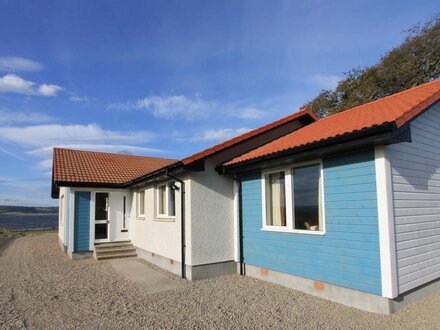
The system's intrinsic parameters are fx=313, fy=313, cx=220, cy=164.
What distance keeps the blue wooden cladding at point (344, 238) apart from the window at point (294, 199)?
0.22 m

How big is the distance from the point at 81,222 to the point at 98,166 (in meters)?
3.16

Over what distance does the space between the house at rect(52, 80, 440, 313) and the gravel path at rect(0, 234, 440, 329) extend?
1.32 ft

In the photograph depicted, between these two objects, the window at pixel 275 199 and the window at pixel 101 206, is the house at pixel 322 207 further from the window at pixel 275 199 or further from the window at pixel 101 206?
the window at pixel 101 206

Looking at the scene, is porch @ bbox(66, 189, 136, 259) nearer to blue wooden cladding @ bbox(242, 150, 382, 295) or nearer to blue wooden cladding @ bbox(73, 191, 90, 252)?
blue wooden cladding @ bbox(73, 191, 90, 252)

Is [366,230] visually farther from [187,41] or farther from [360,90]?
[360,90]

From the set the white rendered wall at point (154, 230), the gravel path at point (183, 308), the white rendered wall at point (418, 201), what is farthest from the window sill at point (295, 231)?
the white rendered wall at point (154, 230)

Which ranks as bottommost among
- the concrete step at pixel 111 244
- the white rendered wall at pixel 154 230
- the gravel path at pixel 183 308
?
the gravel path at pixel 183 308

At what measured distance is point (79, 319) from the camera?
543 cm

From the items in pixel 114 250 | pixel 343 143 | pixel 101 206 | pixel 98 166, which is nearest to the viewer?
pixel 343 143

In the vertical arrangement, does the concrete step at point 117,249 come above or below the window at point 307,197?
below

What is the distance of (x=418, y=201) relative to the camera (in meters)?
6.14

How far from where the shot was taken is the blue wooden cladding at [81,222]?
40.8 feet

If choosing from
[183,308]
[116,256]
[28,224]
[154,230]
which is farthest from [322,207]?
[28,224]

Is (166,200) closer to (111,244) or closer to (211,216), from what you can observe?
(211,216)
